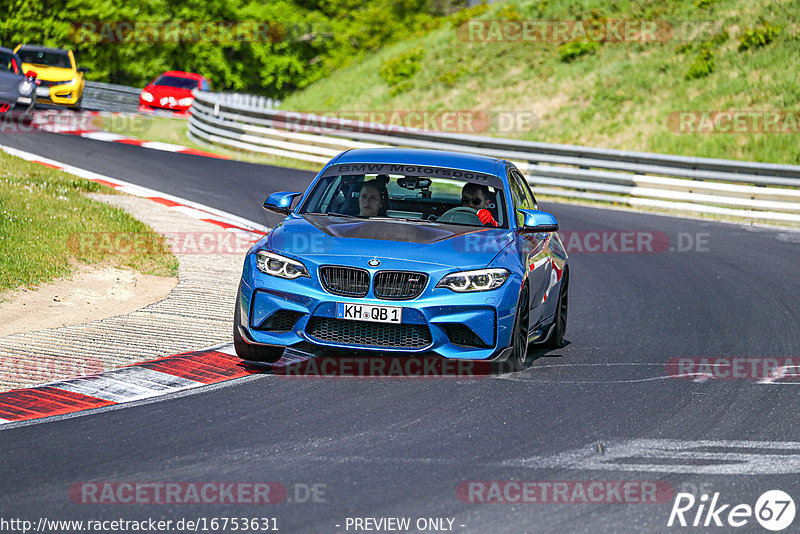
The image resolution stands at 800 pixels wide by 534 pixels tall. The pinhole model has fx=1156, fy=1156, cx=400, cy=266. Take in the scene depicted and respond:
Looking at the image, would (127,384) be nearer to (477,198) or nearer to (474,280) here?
(474,280)

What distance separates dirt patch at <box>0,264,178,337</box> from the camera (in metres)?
9.61

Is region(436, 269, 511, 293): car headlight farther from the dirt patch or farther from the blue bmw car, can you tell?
the dirt patch

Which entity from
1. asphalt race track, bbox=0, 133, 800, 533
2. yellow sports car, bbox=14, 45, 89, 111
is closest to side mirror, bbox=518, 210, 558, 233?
asphalt race track, bbox=0, 133, 800, 533

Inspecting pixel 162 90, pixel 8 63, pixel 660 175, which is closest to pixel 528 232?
pixel 660 175

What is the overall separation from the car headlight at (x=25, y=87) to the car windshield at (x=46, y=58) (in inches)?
184

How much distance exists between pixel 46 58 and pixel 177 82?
5.56 metres

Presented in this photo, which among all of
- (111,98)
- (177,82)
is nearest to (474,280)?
(177,82)

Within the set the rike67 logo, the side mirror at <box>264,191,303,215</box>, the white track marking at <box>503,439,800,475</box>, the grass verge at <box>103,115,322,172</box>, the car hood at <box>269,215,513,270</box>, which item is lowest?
the grass verge at <box>103,115,322,172</box>

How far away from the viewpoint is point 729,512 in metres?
5.30

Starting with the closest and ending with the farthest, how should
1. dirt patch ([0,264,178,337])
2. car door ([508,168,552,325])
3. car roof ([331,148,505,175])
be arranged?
car door ([508,168,552,325]), car roof ([331,148,505,175]), dirt patch ([0,264,178,337])

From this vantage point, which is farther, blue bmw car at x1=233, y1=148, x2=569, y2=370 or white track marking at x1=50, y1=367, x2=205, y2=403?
blue bmw car at x1=233, y1=148, x2=569, y2=370

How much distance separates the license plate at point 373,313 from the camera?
7555 mm

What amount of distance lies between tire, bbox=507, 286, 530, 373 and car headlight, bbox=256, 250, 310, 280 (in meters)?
1.49

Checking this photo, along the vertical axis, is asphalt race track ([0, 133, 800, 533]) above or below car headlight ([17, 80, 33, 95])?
below
